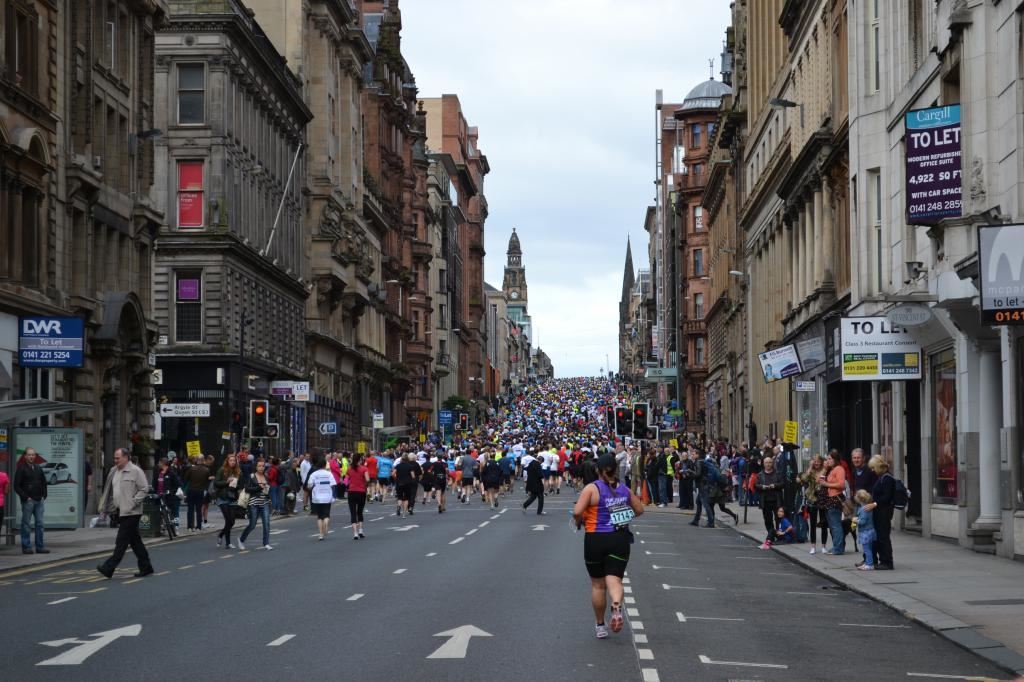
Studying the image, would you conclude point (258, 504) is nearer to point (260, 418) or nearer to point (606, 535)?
point (606, 535)

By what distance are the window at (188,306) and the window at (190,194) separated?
189 cm

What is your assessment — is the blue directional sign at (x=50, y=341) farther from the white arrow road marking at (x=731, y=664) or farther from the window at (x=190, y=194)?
the window at (x=190, y=194)

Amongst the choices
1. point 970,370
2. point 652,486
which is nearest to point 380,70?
point 652,486

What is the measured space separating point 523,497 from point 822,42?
20580 mm

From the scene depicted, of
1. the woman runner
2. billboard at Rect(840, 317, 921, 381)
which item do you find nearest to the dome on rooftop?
billboard at Rect(840, 317, 921, 381)

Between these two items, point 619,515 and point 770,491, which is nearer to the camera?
point 619,515

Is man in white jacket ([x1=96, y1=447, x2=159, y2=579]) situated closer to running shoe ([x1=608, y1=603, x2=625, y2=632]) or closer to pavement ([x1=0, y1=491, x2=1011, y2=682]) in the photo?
pavement ([x1=0, y1=491, x2=1011, y2=682])

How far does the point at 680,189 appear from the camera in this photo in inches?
4316

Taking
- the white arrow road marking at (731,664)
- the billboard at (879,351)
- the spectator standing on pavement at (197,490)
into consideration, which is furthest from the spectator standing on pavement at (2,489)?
the white arrow road marking at (731,664)

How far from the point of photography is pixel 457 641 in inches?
567

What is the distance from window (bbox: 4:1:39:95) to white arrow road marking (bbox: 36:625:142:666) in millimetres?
22664

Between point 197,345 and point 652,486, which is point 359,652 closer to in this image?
point 652,486

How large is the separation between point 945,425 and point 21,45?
21.4m

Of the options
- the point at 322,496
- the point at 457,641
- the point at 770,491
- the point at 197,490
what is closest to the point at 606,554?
the point at 457,641
